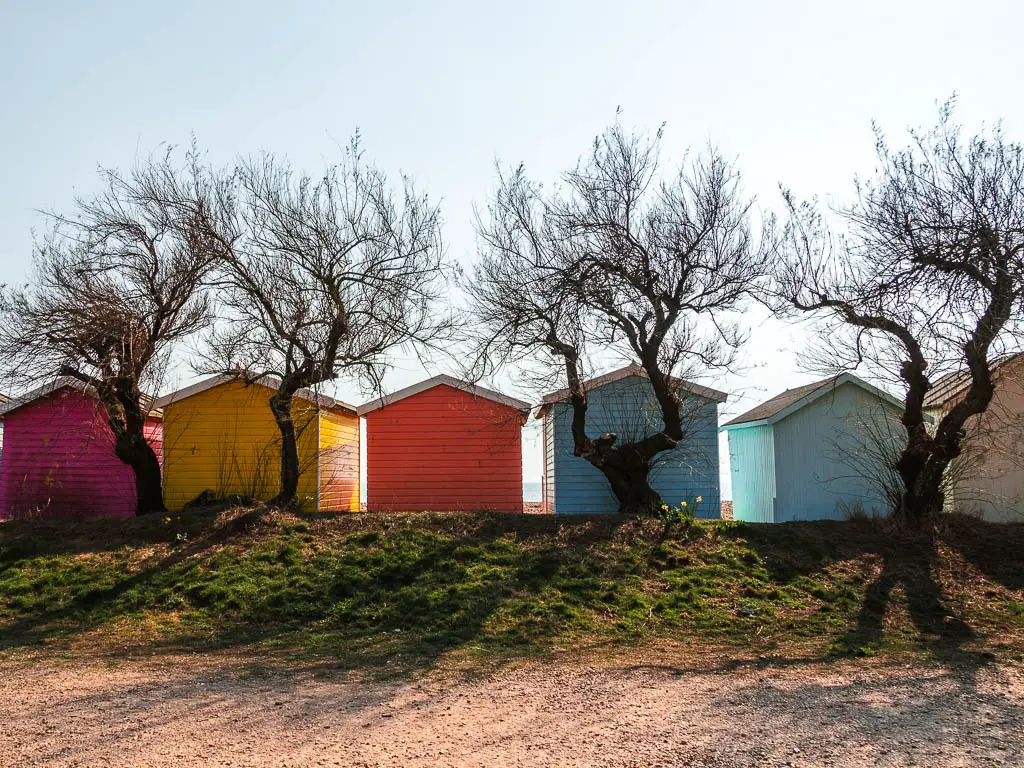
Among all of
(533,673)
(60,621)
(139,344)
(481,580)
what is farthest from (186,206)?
(533,673)

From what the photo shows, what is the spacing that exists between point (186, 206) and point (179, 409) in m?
5.04

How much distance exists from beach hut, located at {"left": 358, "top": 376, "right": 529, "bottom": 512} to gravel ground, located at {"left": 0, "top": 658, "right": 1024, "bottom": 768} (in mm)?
9278

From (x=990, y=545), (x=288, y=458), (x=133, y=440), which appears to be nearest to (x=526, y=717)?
(x=288, y=458)

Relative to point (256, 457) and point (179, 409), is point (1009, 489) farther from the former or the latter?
point (179, 409)

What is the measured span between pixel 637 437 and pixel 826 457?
3.66 m

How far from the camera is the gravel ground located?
18.3 feet

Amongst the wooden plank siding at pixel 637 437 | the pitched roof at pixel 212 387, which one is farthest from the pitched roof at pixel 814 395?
the pitched roof at pixel 212 387

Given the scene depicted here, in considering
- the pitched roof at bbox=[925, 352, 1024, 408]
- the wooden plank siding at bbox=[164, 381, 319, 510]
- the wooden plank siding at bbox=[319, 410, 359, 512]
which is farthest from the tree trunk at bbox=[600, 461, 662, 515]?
the wooden plank siding at bbox=[164, 381, 319, 510]

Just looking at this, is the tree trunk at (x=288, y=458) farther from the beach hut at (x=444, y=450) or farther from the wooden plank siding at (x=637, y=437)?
the wooden plank siding at (x=637, y=437)

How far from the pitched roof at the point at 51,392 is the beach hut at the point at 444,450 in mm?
4275

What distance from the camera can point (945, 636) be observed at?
31.8ft

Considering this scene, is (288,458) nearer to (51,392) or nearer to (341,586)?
(341,586)

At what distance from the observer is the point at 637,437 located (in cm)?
1658

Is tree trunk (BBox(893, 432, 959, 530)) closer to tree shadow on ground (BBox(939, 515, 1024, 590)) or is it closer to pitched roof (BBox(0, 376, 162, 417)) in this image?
tree shadow on ground (BBox(939, 515, 1024, 590))
